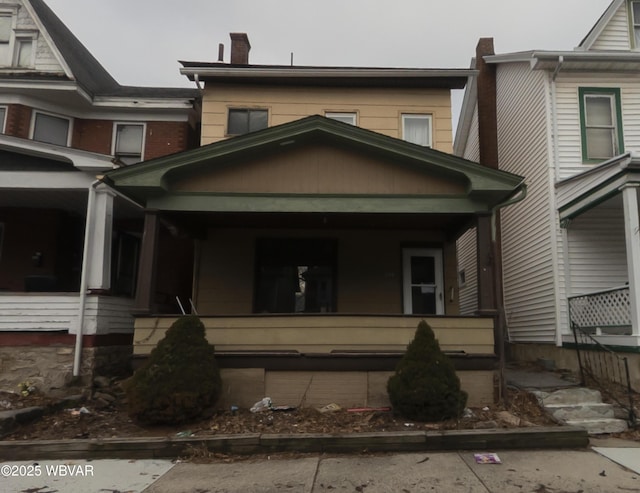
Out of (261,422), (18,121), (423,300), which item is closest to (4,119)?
(18,121)

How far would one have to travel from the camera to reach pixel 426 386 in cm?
593

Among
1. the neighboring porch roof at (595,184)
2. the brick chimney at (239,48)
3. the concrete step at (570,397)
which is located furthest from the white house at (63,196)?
the neighboring porch roof at (595,184)

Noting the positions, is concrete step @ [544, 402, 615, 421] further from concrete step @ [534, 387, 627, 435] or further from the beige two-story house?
the beige two-story house

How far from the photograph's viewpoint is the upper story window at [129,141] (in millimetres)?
11359

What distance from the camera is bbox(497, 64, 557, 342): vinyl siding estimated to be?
32.8 ft

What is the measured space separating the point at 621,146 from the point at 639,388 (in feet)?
18.4

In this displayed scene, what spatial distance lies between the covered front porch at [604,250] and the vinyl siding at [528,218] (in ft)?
1.41

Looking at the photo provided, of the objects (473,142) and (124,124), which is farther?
(473,142)

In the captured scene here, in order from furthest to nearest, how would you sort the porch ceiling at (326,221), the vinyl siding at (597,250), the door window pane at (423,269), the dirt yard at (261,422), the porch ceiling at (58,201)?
the door window pane at (423,269) < the vinyl siding at (597,250) < the porch ceiling at (58,201) < the porch ceiling at (326,221) < the dirt yard at (261,422)

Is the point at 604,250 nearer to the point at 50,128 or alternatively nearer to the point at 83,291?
the point at 83,291

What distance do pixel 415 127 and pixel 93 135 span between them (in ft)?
24.4

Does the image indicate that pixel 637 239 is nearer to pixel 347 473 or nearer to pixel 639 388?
pixel 639 388

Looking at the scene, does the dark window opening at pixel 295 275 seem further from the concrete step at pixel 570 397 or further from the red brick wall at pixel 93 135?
the red brick wall at pixel 93 135

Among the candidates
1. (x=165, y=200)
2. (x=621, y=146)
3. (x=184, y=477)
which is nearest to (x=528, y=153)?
(x=621, y=146)
